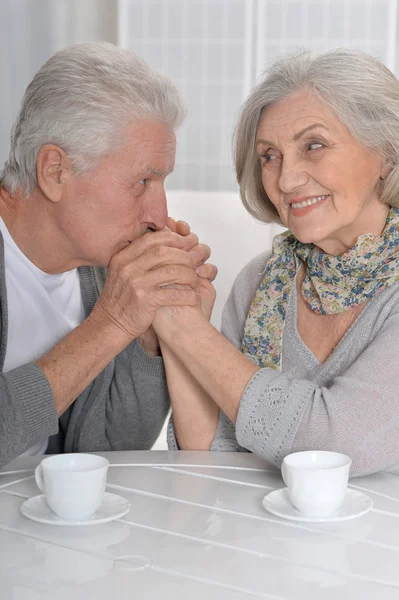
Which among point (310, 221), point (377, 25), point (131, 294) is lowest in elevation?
point (131, 294)

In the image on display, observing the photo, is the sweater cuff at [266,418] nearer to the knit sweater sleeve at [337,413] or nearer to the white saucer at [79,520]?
the knit sweater sleeve at [337,413]

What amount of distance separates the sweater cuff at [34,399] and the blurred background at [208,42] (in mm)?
2672

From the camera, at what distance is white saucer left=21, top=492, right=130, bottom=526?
1090 mm

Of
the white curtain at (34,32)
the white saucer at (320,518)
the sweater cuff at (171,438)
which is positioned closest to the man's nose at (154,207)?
the sweater cuff at (171,438)

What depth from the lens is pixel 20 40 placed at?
13.1ft

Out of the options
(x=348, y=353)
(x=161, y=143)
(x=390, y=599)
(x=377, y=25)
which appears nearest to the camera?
(x=390, y=599)

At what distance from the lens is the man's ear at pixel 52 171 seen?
1.68 m

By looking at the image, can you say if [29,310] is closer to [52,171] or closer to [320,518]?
[52,171]

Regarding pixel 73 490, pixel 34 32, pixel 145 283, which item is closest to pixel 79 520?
pixel 73 490

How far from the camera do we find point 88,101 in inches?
64.2

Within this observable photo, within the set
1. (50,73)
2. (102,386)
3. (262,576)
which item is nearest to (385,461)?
(262,576)

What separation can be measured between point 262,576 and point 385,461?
0.44 metres

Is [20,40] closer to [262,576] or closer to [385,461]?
[385,461]


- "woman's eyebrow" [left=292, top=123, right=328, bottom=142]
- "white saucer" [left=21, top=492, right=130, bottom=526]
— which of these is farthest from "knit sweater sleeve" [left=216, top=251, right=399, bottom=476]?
"woman's eyebrow" [left=292, top=123, right=328, bottom=142]
